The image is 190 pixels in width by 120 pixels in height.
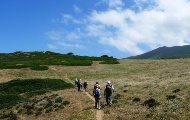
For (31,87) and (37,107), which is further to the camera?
(31,87)

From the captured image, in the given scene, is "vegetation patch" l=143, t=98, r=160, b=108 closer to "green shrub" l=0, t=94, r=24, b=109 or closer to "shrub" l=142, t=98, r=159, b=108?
"shrub" l=142, t=98, r=159, b=108

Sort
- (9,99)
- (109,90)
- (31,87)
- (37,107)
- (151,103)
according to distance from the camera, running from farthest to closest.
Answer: (31,87)
(9,99)
(37,107)
(109,90)
(151,103)

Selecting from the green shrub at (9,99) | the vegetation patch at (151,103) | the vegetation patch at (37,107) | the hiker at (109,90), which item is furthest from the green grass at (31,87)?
the vegetation patch at (151,103)

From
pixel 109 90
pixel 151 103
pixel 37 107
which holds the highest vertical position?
pixel 109 90

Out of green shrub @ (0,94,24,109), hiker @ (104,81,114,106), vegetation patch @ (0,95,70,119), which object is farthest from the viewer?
green shrub @ (0,94,24,109)

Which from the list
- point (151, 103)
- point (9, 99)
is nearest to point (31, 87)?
point (9, 99)

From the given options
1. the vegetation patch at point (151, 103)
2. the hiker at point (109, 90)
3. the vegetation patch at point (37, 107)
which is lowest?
the vegetation patch at point (37, 107)

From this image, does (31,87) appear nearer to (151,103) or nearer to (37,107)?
(37,107)

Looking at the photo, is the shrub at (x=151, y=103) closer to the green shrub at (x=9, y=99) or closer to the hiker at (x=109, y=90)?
the hiker at (x=109, y=90)

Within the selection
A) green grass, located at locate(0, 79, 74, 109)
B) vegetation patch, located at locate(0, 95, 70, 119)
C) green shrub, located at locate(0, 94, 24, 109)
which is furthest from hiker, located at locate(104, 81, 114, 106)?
green grass, located at locate(0, 79, 74, 109)

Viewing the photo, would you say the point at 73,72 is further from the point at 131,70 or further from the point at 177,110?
the point at 177,110

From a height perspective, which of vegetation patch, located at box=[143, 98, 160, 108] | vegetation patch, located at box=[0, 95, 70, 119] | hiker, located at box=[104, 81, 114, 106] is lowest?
vegetation patch, located at box=[0, 95, 70, 119]

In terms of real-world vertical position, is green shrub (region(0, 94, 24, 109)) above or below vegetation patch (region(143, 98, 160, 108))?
below

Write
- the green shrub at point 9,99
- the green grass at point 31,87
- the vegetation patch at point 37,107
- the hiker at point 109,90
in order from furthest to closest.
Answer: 1. the green grass at point 31,87
2. the green shrub at point 9,99
3. the vegetation patch at point 37,107
4. the hiker at point 109,90
